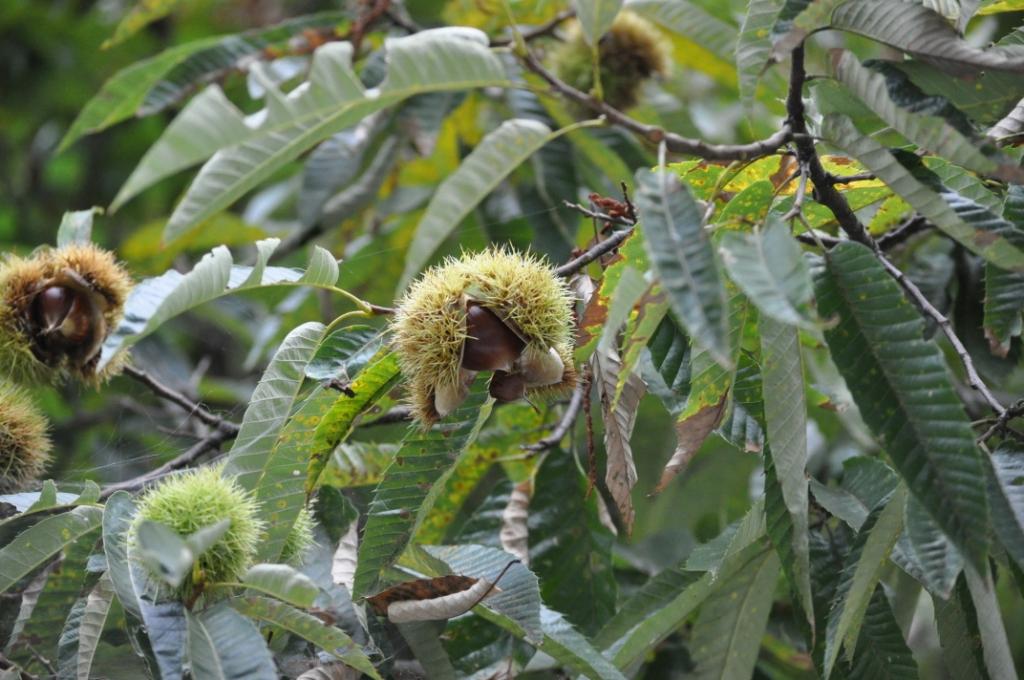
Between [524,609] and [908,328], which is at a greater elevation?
[908,328]

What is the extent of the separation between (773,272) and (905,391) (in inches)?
7.1

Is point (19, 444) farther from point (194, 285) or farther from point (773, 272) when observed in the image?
point (773, 272)

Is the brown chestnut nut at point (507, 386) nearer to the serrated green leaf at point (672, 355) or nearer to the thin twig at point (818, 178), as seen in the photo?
the serrated green leaf at point (672, 355)

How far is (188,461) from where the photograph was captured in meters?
1.39

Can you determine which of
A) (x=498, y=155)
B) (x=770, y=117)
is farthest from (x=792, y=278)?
(x=770, y=117)

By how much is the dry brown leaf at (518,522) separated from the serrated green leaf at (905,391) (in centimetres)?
61

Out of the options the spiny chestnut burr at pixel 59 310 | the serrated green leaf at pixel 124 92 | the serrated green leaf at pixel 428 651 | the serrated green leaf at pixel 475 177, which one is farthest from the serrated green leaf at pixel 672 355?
the serrated green leaf at pixel 124 92

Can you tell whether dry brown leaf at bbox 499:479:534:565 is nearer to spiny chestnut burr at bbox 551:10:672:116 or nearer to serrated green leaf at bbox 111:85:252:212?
serrated green leaf at bbox 111:85:252:212

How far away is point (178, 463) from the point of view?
136 cm

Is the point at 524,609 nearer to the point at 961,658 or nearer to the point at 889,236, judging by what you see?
the point at 961,658

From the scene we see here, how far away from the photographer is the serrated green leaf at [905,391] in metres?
0.79

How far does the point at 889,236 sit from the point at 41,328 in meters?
1.19

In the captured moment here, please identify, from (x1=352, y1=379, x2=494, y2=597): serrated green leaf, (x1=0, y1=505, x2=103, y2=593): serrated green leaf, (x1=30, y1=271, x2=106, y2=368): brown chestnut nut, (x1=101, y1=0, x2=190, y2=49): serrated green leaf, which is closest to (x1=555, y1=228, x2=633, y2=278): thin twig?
(x1=352, y1=379, x2=494, y2=597): serrated green leaf

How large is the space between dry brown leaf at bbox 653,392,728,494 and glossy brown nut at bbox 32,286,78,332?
35.0 inches
